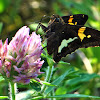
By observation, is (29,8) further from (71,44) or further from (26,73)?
(26,73)

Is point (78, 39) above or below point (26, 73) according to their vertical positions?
above

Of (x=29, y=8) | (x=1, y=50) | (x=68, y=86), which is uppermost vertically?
(x=29, y=8)

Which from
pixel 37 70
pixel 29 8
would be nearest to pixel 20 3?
pixel 29 8

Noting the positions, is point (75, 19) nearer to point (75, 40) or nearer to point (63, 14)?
point (75, 40)

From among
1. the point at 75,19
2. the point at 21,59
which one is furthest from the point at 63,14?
the point at 21,59

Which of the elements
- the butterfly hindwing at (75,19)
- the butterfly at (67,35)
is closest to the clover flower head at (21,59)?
the butterfly at (67,35)

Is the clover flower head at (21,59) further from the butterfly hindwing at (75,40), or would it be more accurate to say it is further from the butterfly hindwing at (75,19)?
the butterfly hindwing at (75,19)

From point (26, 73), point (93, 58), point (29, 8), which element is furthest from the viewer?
point (29, 8)

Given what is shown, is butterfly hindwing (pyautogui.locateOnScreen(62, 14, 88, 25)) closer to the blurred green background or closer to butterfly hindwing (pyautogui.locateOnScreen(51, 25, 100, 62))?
butterfly hindwing (pyautogui.locateOnScreen(51, 25, 100, 62))

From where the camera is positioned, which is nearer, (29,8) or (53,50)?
(53,50)
